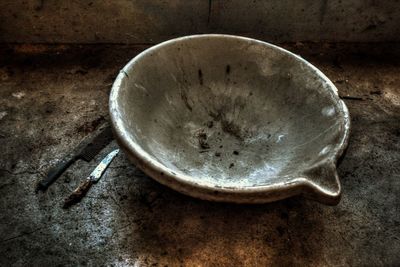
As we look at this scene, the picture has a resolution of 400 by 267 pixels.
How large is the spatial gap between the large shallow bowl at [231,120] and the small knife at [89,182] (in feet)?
1.44

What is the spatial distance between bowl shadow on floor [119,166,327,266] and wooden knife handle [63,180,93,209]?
0.30 meters

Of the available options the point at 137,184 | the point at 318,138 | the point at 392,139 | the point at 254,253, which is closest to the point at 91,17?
the point at 137,184

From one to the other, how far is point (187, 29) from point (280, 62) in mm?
1093

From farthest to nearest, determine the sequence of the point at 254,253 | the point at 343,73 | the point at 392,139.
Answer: the point at 343,73
the point at 392,139
the point at 254,253

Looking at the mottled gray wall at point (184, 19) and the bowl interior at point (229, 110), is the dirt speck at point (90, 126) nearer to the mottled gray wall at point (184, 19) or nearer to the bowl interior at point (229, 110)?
the bowl interior at point (229, 110)

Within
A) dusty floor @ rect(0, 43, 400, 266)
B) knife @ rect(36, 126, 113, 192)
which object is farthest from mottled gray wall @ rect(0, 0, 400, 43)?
knife @ rect(36, 126, 113, 192)

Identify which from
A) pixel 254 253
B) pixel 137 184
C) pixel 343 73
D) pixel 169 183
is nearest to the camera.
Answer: pixel 169 183

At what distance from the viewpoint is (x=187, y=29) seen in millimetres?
3082

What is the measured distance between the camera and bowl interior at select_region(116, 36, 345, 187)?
6.39ft

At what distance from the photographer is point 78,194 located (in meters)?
2.06

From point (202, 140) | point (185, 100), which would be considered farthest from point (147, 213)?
point (185, 100)

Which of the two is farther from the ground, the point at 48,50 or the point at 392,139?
the point at 48,50

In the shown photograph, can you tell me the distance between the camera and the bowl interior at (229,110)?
195 centimetres

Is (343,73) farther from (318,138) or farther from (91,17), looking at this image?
(91,17)
